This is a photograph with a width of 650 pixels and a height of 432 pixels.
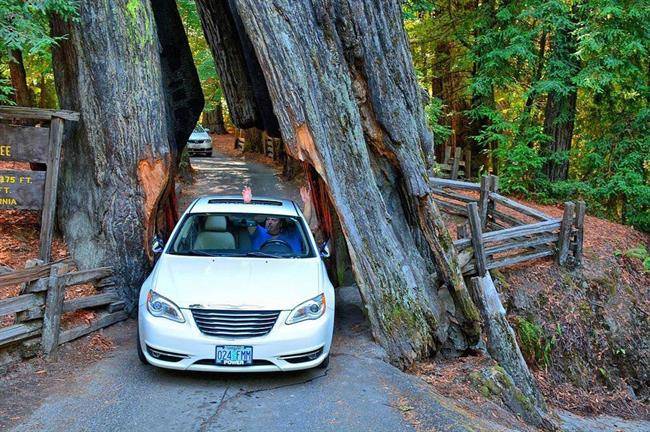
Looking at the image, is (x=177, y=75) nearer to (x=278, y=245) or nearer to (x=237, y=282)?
(x=278, y=245)

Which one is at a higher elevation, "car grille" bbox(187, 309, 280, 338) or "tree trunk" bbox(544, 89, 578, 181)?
"tree trunk" bbox(544, 89, 578, 181)

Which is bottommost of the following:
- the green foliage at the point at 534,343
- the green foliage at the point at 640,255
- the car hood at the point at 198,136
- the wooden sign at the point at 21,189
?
the green foliage at the point at 534,343

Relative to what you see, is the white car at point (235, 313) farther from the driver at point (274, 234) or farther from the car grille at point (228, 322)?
the driver at point (274, 234)

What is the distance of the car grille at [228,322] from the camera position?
20.5 ft

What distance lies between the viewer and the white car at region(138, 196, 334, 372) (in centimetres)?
622

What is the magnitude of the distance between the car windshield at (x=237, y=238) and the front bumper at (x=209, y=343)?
131 centimetres

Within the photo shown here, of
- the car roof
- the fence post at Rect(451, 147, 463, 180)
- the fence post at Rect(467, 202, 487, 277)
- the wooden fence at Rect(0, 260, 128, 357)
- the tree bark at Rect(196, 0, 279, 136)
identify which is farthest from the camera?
the fence post at Rect(451, 147, 463, 180)

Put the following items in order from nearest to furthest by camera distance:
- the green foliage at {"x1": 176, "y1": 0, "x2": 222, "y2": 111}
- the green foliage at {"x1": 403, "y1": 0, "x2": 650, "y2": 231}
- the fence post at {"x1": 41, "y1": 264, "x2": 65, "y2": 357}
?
the fence post at {"x1": 41, "y1": 264, "x2": 65, "y2": 357}
the green foliage at {"x1": 403, "y1": 0, "x2": 650, "y2": 231}
the green foliage at {"x1": 176, "y1": 0, "x2": 222, "y2": 111}

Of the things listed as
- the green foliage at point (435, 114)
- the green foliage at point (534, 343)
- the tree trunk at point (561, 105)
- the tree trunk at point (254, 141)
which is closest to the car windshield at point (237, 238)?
the green foliage at point (534, 343)

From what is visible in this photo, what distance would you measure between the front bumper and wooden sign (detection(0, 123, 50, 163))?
136 inches

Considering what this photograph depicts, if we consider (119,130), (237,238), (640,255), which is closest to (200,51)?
(119,130)

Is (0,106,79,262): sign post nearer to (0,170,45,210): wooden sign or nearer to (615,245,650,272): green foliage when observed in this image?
(0,170,45,210): wooden sign

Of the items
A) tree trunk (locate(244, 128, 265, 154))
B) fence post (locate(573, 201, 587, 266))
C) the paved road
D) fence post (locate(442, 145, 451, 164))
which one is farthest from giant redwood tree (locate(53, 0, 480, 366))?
tree trunk (locate(244, 128, 265, 154))

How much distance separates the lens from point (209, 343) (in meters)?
6.17
